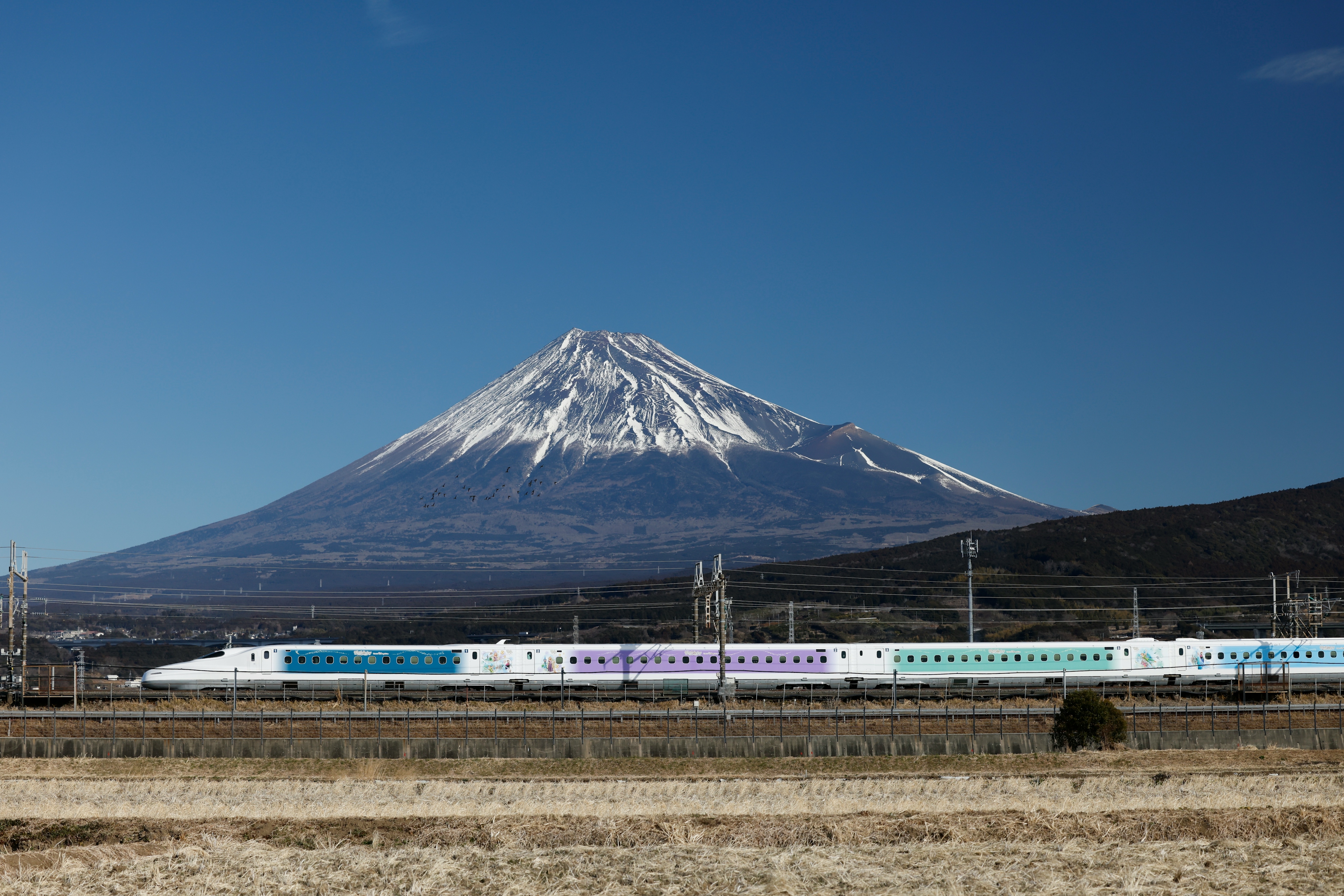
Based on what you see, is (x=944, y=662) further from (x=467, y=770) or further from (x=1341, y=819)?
(x=1341, y=819)

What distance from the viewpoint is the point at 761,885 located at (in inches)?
1034

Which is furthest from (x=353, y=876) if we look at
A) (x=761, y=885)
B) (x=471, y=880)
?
(x=761, y=885)

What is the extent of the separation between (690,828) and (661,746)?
18639 mm

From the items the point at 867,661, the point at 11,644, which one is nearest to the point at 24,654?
the point at 11,644

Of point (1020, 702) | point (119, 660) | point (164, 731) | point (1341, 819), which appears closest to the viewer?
point (1341, 819)

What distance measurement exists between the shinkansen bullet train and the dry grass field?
81.1 feet

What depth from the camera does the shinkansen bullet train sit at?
73875 mm

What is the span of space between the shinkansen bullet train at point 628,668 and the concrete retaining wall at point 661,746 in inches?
796

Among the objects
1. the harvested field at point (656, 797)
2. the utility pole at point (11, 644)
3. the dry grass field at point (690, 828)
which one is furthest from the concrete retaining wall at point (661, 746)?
the utility pole at point (11, 644)

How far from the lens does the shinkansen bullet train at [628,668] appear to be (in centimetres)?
7388

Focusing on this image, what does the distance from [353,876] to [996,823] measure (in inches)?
613

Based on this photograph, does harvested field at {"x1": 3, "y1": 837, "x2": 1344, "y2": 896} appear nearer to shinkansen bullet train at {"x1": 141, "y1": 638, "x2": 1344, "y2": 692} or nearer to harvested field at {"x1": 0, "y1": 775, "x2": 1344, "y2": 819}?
harvested field at {"x1": 0, "y1": 775, "x2": 1344, "y2": 819}

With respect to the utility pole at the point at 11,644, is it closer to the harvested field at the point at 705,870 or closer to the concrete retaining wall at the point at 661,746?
the concrete retaining wall at the point at 661,746

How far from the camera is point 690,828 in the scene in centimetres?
3297
